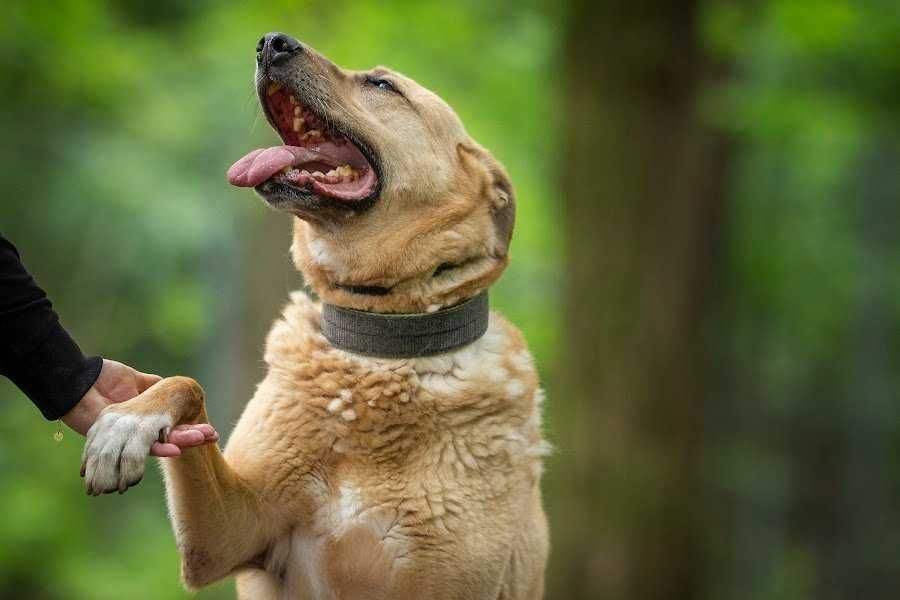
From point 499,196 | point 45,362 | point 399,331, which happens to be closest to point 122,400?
point 45,362

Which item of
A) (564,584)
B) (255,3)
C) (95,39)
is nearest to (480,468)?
(564,584)

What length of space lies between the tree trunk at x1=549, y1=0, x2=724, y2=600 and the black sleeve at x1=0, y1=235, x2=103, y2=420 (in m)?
4.80

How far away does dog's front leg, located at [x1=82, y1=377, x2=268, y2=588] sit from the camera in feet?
9.45

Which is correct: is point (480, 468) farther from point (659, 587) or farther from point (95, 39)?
point (95, 39)

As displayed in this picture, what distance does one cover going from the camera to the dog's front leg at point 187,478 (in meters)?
2.88

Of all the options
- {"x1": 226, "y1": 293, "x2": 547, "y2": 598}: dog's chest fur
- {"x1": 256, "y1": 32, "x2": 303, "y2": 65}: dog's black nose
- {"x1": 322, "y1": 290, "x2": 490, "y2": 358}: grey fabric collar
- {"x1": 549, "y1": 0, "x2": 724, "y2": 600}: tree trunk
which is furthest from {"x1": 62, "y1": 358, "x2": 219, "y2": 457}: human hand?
{"x1": 549, "y1": 0, "x2": 724, "y2": 600}: tree trunk

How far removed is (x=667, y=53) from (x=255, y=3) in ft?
10.3

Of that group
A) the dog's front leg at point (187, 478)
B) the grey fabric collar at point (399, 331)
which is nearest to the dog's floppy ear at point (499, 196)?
the grey fabric collar at point (399, 331)

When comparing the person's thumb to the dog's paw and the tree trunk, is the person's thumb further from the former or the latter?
the tree trunk

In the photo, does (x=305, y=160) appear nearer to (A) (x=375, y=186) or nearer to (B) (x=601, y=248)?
(A) (x=375, y=186)

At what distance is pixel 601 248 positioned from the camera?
749 cm

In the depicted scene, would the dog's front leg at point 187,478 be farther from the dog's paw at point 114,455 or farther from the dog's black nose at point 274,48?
the dog's black nose at point 274,48

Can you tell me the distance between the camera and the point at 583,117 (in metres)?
7.59

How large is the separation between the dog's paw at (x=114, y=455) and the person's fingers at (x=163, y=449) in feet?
0.06
